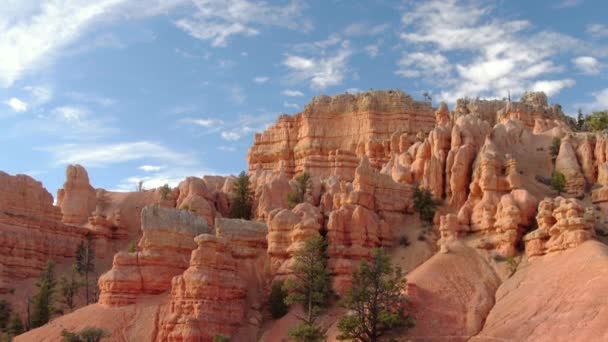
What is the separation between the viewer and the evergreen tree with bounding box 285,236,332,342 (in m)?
47.6

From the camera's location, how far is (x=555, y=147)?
5938 cm

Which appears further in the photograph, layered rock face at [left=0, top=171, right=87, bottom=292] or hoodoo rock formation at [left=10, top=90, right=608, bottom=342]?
layered rock face at [left=0, top=171, right=87, bottom=292]

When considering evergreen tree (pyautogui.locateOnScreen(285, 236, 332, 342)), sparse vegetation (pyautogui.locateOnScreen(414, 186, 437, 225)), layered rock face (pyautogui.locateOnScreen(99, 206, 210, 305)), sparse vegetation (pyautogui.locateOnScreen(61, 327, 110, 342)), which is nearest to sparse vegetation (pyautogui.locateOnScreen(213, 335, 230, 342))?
evergreen tree (pyautogui.locateOnScreen(285, 236, 332, 342))

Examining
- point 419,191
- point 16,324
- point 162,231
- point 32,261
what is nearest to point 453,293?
point 419,191

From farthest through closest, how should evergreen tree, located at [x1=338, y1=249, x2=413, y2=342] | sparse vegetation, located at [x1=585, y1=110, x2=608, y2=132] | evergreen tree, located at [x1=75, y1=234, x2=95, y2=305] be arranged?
1. sparse vegetation, located at [x1=585, y1=110, x2=608, y2=132]
2. evergreen tree, located at [x1=75, y1=234, x2=95, y2=305]
3. evergreen tree, located at [x1=338, y1=249, x2=413, y2=342]

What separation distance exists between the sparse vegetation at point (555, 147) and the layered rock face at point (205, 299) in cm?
2446

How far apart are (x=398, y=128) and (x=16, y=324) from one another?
45.7 m

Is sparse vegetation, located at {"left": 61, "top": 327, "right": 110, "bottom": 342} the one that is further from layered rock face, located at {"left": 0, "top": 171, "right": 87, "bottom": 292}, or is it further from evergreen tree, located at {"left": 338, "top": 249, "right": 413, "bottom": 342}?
layered rock face, located at {"left": 0, "top": 171, "right": 87, "bottom": 292}

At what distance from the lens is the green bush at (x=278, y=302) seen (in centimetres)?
5047

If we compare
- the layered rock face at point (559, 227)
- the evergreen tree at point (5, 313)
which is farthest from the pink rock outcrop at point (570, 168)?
the evergreen tree at point (5, 313)

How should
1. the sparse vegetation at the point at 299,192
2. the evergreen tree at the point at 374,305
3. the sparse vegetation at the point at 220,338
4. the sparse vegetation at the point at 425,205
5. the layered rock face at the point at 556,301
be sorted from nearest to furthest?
the layered rock face at the point at 556,301 < the evergreen tree at the point at 374,305 < the sparse vegetation at the point at 220,338 < the sparse vegetation at the point at 425,205 < the sparse vegetation at the point at 299,192

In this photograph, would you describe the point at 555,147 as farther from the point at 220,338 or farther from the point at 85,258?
the point at 85,258

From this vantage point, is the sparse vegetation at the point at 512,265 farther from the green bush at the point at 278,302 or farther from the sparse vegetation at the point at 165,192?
the sparse vegetation at the point at 165,192

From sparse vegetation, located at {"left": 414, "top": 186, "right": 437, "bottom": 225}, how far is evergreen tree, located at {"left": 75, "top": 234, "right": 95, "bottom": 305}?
92.0 ft
